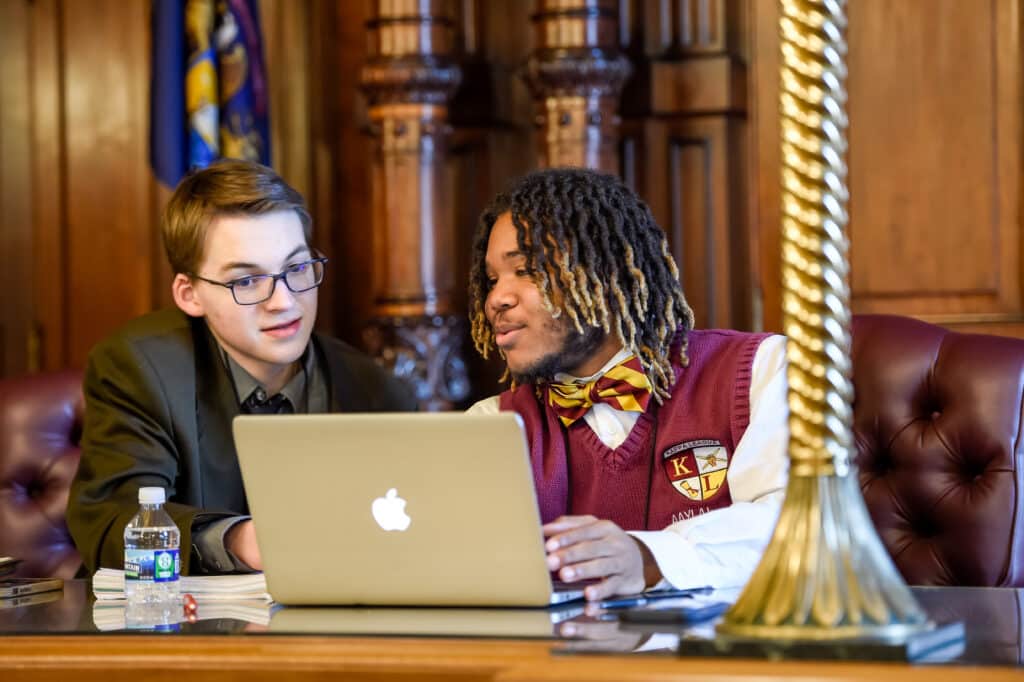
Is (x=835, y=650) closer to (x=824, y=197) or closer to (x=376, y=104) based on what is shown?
(x=824, y=197)

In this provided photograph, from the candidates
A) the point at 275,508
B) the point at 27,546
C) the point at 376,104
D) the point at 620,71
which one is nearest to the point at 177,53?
the point at 376,104

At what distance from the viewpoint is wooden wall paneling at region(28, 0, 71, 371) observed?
4375 millimetres

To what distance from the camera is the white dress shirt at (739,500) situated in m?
1.86

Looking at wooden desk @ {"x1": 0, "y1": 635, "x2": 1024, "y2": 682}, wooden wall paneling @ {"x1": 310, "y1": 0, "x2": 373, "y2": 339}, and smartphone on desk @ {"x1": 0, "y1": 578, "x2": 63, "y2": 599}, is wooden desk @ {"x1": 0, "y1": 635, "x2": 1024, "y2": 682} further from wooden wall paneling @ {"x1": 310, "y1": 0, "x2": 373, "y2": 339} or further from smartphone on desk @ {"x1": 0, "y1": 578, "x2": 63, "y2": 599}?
wooden wall paneling @ {"x1": 310, "y1": 0, "x2": 373, "y2": 339}

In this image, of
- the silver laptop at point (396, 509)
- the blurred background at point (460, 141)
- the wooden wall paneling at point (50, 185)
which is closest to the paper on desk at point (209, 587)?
the silver laptop at point (396, 509)

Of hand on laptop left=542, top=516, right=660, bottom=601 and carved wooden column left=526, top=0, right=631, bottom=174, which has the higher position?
carved wooden column left=526, top=0, right=631, bottom=174

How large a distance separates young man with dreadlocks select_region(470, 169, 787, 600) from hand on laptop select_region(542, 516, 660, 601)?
0.34 m

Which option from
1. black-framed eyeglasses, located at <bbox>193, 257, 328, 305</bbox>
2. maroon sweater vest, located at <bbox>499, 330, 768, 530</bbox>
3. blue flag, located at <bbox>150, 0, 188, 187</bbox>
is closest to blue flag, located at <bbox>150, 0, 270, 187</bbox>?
blue flag, located at <bbox>150, 0, 188, 187</bbox>

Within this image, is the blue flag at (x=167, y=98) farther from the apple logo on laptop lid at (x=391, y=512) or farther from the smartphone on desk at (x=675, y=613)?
the smartphone on desk at (x=675, y=613)

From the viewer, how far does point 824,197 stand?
1324 millimetres

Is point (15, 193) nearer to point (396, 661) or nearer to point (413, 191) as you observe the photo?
point (413, 191)

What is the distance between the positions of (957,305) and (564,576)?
169 cm

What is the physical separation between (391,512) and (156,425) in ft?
3.41

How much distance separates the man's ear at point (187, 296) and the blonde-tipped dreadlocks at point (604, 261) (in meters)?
0.62
